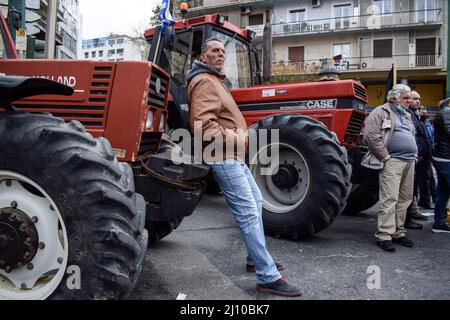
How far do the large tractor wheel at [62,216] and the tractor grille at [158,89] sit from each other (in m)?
1.03

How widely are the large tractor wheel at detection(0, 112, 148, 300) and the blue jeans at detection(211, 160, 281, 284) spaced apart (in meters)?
0.82

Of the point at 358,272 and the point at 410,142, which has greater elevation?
the point at 410,142

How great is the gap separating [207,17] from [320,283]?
4456 mm

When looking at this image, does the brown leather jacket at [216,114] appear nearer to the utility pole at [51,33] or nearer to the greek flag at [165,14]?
the greek flag at [165,14]

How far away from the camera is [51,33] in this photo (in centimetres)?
538

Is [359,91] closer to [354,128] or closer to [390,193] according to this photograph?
[354,128]

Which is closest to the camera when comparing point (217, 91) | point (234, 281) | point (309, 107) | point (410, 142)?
point (217, 91)

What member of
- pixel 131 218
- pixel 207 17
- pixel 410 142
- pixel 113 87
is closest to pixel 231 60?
pixel 207 17

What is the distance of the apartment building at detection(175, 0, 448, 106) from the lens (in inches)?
1208

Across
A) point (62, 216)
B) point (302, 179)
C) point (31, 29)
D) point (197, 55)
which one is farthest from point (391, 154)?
point (31, 29)

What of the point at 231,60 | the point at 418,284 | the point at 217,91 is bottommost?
the point at 418,284

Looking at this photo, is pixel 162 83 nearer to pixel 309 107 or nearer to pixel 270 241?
pixel 270 241

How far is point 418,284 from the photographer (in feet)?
11.7

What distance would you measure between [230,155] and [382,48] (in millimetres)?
32198
